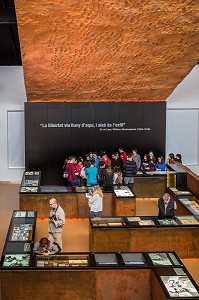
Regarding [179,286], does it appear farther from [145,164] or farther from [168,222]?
[145,164]

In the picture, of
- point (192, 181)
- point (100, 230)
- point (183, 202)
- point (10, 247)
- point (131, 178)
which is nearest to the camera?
point (10, 247)

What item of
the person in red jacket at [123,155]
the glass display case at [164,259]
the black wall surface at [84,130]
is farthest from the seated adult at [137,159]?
the glass display case at [164,259]

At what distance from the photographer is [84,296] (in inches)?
351

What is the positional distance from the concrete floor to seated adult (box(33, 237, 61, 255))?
2.84 metres

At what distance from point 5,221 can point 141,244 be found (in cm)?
446

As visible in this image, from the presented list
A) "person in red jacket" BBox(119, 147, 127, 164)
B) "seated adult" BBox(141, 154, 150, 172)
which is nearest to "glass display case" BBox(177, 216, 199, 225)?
"seated adult" BBox(141, 154, 150, 172)

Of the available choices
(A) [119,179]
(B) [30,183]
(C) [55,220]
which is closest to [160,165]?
(A) [119,179]

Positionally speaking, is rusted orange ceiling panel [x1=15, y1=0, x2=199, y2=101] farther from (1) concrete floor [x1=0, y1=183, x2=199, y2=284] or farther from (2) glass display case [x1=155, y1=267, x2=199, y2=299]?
(2) glass display case [x1=155, y1=267, x2=199, y2=299]

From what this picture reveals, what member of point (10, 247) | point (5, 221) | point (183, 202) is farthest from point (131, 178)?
point (10, 247)

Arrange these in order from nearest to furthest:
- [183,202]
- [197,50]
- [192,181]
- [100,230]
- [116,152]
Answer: [100,230] → [197,50] → [183,202] → [192,181] → [116,152]

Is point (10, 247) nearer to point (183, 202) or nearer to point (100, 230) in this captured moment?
point (100, 230)

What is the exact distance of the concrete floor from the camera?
40.3ft

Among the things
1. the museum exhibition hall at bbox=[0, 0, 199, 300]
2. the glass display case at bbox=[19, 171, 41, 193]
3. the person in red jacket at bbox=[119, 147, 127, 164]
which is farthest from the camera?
the person in red jacket at bbox=[119, 147, 127, 164]

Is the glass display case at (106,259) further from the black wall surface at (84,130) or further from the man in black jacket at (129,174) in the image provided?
the black wall surface at (84,130)
